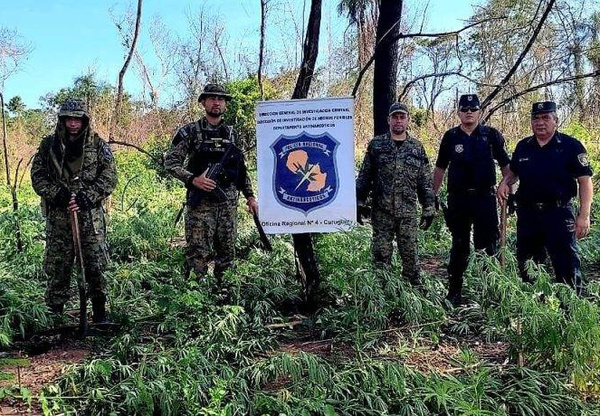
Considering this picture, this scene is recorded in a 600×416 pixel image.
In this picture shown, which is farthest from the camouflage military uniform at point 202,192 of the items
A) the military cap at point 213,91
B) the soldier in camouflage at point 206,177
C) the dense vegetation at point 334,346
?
the dense vegetation at point 334,346

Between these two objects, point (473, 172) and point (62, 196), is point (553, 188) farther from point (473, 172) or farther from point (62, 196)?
point (62, 196)

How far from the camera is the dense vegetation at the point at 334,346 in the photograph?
113 inches

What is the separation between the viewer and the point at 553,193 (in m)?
3.78

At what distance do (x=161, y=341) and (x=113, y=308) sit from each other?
828 mm

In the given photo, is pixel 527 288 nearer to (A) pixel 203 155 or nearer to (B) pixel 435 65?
(A) pixel 203 155

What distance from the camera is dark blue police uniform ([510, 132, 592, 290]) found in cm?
375

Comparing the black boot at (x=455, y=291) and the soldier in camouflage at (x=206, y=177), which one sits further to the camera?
the black boot at (x=455, y=291)

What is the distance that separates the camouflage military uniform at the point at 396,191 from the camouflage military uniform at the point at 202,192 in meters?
1.01

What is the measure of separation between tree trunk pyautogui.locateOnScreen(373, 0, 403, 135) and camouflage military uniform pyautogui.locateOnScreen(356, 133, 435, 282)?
2.21ft

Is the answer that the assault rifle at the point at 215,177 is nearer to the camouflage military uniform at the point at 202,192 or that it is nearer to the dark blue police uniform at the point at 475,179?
the camouflage military uniform at the point at 202,192

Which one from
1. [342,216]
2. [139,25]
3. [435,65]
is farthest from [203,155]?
[435,65]

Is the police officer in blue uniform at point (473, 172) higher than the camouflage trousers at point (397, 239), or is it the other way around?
the police officer in blue uniform at point (473, 172)

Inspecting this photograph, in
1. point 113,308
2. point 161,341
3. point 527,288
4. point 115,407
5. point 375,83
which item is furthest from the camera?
point 375,83

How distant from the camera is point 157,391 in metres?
2.94
